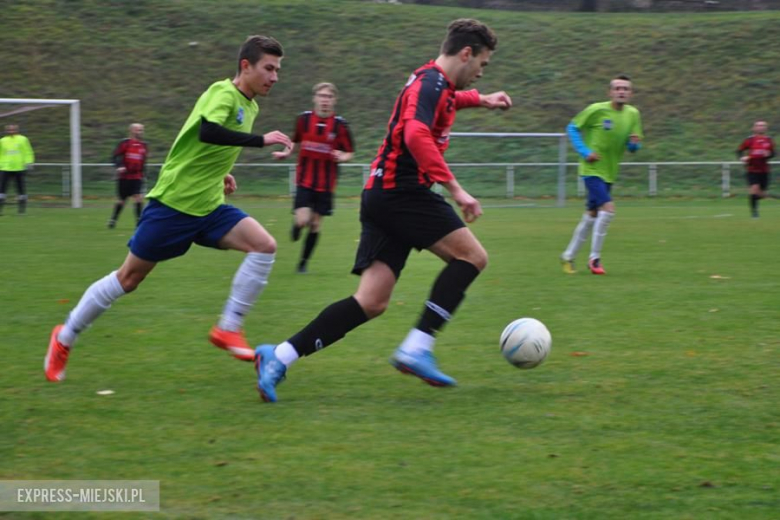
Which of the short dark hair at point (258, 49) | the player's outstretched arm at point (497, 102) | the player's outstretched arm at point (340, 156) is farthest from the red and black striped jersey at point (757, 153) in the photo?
the short dark hair at point (258, 49)

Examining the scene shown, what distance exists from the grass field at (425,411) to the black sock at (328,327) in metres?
0.28

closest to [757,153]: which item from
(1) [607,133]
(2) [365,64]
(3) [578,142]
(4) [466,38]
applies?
(1) [607,133]

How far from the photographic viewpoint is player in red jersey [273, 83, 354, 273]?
37.6ft

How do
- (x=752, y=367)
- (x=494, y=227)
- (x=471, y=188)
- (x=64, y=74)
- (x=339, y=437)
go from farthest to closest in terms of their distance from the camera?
(x=64, y=74), (x=471, y=188), (x=494, y=227), (x=752, y=367), (x=339, y=437)

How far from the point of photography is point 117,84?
34.5 metres

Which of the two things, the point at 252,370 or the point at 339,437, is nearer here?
the point at 339,437

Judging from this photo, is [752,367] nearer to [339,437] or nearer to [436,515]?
[339,437]

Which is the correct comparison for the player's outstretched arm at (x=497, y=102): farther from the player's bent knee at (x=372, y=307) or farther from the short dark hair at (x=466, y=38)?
the player's bent knee at (x=372, y=307)

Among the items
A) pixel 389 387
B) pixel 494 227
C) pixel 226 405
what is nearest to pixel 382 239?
pixel 389 387

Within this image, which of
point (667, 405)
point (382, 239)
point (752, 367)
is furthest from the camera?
point (752, 367)

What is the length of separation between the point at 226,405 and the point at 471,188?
75.6ft

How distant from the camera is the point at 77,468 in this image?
395cm

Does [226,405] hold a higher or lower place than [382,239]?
lower

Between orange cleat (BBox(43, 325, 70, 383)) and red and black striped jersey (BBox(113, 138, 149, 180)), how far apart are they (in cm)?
1333
